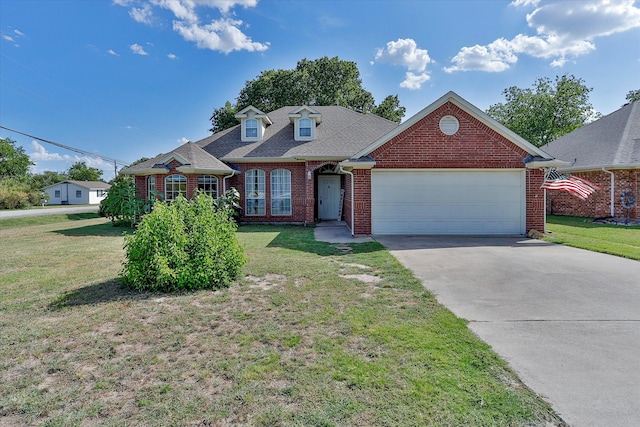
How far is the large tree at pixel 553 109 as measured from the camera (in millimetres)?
30391

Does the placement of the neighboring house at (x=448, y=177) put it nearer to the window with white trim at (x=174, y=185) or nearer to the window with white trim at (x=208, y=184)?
the window with white trim at (x=208, y=184)

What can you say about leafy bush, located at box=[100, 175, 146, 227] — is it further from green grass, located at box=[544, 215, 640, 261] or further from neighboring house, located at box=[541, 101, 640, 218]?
neighboring house, located at box=[541, 101, 640, 218]

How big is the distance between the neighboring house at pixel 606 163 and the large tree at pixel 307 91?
53.2 feet

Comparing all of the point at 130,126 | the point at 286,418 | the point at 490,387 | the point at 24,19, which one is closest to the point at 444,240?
the point at 490,387

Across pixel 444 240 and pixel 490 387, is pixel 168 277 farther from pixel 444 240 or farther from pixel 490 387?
pixel 444 240

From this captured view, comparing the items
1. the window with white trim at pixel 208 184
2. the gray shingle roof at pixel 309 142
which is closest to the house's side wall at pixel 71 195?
the gray shingle roof at pixel 309 142

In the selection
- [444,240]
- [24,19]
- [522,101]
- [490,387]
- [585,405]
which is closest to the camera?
[585,405]

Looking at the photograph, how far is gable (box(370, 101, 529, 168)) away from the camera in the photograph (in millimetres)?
11453

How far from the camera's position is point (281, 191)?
16.6 metres

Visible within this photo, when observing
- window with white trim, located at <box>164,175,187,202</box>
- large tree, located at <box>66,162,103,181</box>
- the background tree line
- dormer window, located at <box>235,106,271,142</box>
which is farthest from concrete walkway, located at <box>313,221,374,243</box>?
large tree, located at <box>66,162,103,181</box>

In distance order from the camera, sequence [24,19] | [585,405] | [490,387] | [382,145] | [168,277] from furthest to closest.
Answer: [24,19] < [382,145] < [168,277] < [490,387] < [585,405]

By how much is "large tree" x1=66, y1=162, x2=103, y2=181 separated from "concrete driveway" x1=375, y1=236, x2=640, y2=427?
9376 cm

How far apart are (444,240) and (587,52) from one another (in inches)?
688

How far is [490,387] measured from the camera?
273cm
